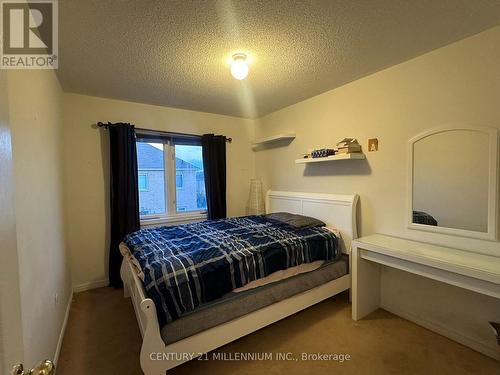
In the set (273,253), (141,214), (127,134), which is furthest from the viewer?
(141,214)

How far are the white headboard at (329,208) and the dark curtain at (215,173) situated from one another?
36.8 inches

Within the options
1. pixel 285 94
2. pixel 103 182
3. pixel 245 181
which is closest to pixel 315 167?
pixel 285 94

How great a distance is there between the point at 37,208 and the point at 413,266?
2.78 meters

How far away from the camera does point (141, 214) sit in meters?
3.34

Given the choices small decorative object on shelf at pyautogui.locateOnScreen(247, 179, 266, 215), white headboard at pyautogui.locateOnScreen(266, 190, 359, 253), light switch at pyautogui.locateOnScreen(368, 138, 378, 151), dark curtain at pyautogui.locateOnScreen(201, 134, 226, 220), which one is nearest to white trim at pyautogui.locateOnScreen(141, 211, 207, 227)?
dark curtain at pyautogui.locateOnScreen(201, 134, 226, 220)

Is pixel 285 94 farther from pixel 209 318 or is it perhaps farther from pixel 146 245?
pixel 209 318

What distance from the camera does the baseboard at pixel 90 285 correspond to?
290 cm

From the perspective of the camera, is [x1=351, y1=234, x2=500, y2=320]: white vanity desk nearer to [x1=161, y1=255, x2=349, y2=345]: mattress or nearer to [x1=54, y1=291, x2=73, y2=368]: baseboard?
[x1=161, y1=255, x2=349, y2=345]: mattress

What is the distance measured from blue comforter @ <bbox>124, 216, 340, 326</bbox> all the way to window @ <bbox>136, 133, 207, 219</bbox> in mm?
890

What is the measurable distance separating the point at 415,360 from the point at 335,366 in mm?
602

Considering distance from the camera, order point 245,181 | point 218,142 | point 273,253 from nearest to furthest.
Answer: point 273,253 → point 218,142 → point 245,181

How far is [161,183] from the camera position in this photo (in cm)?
352

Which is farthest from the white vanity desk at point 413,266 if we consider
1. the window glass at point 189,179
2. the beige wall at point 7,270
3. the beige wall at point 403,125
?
the window glass at point 189,179

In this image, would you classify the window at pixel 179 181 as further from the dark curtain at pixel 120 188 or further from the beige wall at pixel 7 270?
the beige wall at pixel 7 270
